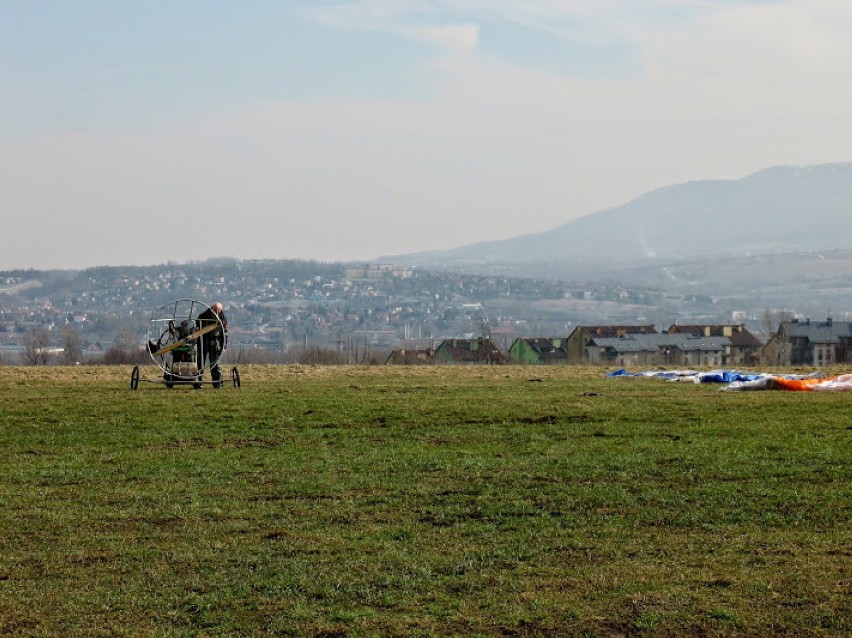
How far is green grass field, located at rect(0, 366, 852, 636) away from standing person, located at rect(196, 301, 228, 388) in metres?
4.80

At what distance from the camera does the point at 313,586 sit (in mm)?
10984

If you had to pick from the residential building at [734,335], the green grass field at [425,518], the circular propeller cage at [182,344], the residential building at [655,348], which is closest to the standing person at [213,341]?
the circular propeller cage at [182,344]

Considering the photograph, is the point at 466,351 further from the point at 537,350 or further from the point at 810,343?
the point at 810,343

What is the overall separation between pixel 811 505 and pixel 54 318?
177 metres

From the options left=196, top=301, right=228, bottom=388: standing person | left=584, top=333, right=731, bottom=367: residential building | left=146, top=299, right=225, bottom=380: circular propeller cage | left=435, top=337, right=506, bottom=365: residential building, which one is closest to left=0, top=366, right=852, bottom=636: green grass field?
left=146, top=299, right=225, bottom=380: circular propeller cage

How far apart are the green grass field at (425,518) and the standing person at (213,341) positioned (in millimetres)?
4797

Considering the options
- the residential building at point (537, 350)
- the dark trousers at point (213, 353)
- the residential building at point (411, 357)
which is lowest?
the residential building at point (537, 350)

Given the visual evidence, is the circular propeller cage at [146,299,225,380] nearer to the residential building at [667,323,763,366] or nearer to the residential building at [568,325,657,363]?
the residential building at [667,323,763,366]

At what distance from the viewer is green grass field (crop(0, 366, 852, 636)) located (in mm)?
10156

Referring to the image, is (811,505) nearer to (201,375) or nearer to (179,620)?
(179,620)

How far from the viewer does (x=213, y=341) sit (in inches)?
1180

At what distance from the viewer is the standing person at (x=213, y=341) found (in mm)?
29766

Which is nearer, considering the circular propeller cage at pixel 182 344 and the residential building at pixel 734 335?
the circular propeller cage at pixel 182 344

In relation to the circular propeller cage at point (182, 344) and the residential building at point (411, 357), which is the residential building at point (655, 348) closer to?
the residential building at point (411, 357)
